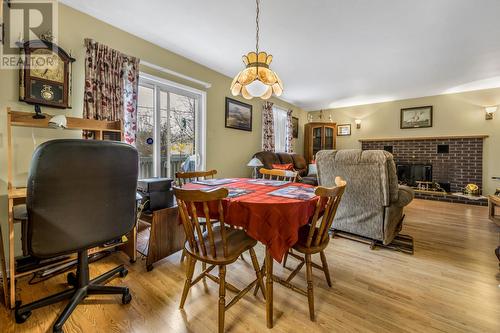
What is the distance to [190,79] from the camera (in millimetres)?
3119

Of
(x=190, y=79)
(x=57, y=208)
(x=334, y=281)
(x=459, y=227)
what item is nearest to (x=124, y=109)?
(x=190, y=79)

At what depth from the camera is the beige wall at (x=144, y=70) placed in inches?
69.9

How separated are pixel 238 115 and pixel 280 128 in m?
1.89

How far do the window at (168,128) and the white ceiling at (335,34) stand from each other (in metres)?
0.53

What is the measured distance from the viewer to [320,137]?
6148mm

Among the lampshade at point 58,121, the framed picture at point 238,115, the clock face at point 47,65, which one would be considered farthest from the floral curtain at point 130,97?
the framed picture at point 238,115

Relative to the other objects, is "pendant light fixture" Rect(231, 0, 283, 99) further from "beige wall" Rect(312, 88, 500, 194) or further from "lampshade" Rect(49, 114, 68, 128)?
Answer: "beige wall" Rect(312, 88, 500, 194)

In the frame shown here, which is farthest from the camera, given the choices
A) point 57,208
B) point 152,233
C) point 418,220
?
point 418,220

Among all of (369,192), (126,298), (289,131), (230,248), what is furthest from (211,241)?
(289,131)

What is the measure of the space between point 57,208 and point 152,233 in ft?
2.82

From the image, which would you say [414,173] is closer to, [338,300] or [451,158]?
[451,158]

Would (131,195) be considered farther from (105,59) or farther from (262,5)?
(262,5)

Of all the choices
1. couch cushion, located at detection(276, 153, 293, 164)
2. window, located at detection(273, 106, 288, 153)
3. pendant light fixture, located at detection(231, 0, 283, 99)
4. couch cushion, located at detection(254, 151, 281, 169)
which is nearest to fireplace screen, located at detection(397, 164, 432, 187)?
couch cushion, located at detection(276, 153, 293, 164)

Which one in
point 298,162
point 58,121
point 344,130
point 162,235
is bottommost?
point 162,235
